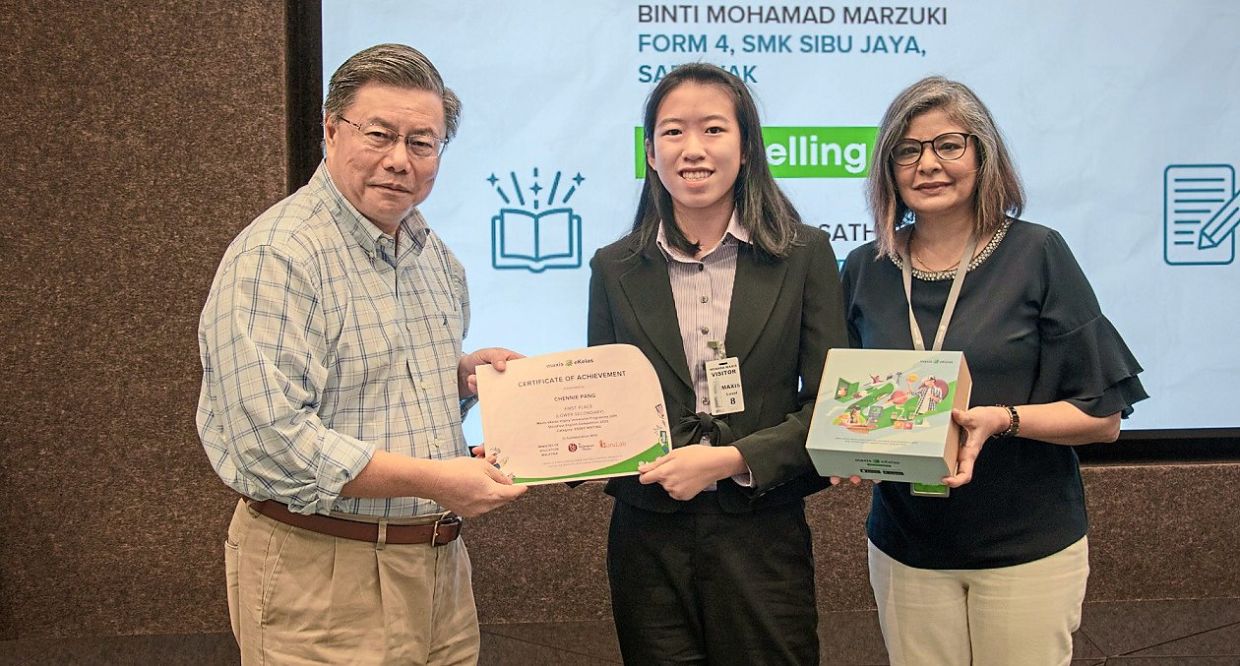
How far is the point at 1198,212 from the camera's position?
349 cm

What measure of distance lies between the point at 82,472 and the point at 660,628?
2.28 m

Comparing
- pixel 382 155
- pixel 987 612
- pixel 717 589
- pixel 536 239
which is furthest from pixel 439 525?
pixel 536 239

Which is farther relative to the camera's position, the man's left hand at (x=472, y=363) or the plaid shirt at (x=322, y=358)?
the man's left hand at (x=472, y=363)

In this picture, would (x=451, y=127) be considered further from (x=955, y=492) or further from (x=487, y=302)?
(x=487, y=302)

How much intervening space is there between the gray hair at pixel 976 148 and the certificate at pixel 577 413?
0.62 meters

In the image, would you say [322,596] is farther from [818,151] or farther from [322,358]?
[818,151]

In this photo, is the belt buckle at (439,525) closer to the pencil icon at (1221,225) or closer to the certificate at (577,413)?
the certificate at (577,413)

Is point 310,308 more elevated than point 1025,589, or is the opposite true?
point 310,308

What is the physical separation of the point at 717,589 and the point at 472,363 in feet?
1.98

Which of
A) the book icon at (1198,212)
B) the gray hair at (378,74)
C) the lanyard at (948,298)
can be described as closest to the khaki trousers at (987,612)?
the lanyard at (948,298)

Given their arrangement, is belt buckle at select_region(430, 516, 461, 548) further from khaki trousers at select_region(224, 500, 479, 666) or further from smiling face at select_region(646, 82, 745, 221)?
smiling face at select_region(646, 82, 745, 221)

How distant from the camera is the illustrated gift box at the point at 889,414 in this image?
5.51 feet

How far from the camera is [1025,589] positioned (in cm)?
181

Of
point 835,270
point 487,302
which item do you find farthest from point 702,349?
point 487,302
